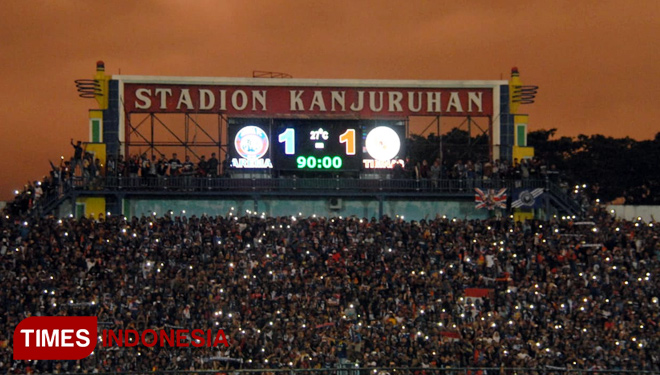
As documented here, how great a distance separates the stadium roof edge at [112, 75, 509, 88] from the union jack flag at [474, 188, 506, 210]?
Answer: 17.0 feet

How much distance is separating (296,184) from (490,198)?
7.59m

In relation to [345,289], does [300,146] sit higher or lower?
higher

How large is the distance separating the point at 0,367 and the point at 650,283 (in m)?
21.3

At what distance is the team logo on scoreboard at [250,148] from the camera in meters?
41.2

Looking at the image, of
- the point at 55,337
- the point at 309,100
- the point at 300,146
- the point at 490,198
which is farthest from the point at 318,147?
the point at 55,337

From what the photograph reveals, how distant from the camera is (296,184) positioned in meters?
41.3

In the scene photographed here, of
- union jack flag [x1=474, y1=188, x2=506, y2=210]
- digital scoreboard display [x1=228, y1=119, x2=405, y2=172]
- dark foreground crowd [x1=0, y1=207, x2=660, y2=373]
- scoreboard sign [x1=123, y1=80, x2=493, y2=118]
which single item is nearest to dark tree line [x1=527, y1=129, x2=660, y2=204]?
scoreboard sign [x1=123, y1=80, x2=493, y2=118]

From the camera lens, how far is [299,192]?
41.2 m

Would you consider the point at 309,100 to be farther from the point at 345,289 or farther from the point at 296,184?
the point at 345,289

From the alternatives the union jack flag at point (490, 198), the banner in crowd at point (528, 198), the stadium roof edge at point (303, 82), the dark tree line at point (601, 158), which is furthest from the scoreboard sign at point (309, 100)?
the dark tree line at point (601, 158)

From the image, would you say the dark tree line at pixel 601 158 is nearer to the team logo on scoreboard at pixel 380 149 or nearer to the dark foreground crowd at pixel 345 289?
the team logo on scoreboard at pixel 380 149

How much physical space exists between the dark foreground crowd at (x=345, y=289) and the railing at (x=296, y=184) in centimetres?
259

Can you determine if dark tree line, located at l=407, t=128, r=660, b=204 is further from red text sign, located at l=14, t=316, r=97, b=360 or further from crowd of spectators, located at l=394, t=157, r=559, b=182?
red text sign, located at l=14, t=316, r=97, b=360

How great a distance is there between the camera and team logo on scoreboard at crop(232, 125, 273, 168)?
135 feet
